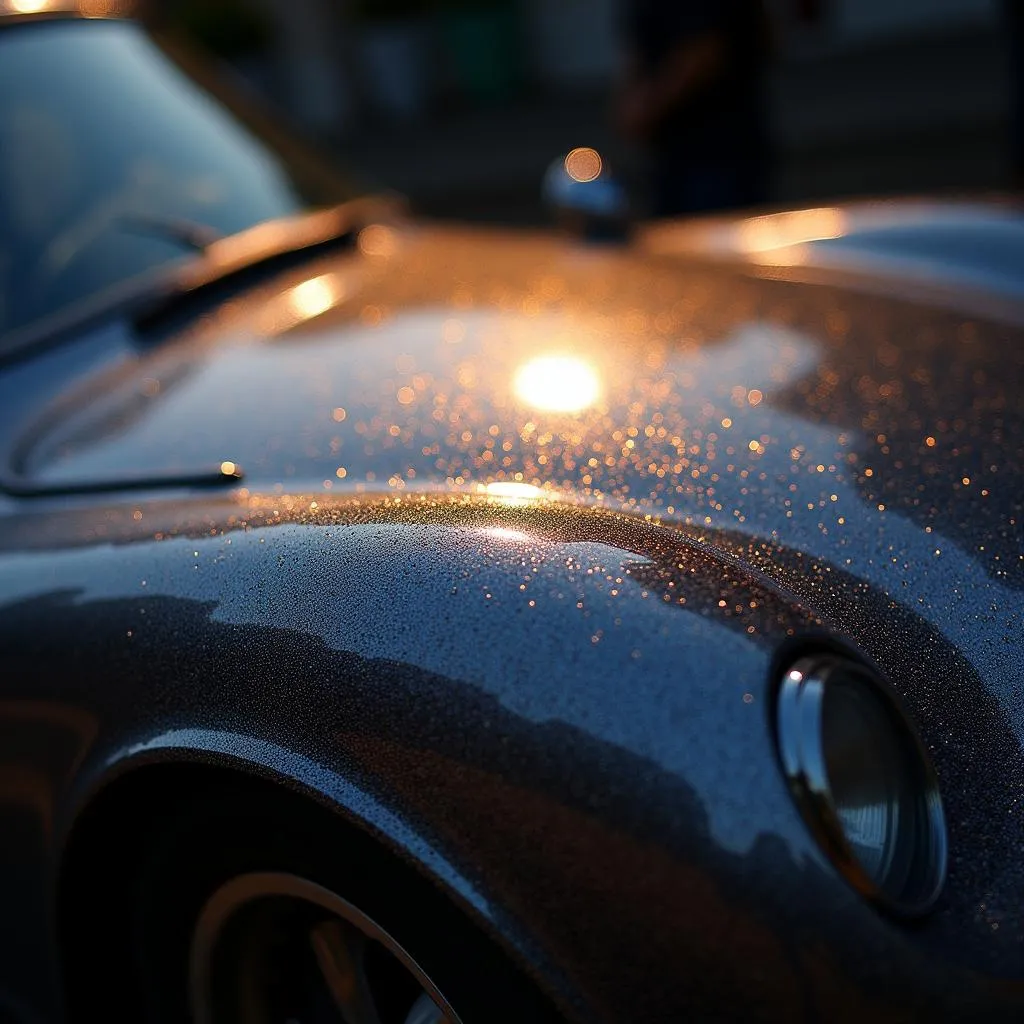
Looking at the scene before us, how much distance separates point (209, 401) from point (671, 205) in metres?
3.04

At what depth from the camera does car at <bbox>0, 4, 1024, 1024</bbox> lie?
4.35ft

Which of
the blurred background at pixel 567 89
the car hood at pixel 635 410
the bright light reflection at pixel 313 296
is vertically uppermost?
the blurred background at pixel 567 89

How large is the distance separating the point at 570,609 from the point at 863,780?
33 centimetres

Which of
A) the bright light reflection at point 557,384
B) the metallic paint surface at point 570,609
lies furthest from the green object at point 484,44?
the bright light reflection at point 557,384

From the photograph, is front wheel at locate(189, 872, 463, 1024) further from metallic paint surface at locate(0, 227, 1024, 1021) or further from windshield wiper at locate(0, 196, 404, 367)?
windshield wiper at locate(0, 196, 404, 367)

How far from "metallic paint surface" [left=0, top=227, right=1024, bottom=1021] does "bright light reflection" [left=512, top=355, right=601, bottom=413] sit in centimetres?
1

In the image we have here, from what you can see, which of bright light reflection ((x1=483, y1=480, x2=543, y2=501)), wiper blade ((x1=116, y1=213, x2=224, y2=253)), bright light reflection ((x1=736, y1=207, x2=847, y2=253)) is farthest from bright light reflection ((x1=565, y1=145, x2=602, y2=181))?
bright light reflection ((x1=483, y1=480, x2=543, y2=501))

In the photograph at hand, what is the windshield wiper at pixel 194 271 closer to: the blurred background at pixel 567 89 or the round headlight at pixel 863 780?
the round headlight at pixel 863 780

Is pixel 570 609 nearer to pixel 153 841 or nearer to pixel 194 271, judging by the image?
pixel 153 841

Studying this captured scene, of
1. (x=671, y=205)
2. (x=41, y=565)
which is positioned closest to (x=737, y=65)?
(x=671, y=205)

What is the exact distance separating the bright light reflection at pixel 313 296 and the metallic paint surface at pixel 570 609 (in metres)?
0.16

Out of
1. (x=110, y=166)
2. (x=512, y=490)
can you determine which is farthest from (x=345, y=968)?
(x=110, y=166)

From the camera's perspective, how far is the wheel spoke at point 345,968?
1612 millimetres

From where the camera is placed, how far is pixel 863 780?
1.37 metres
